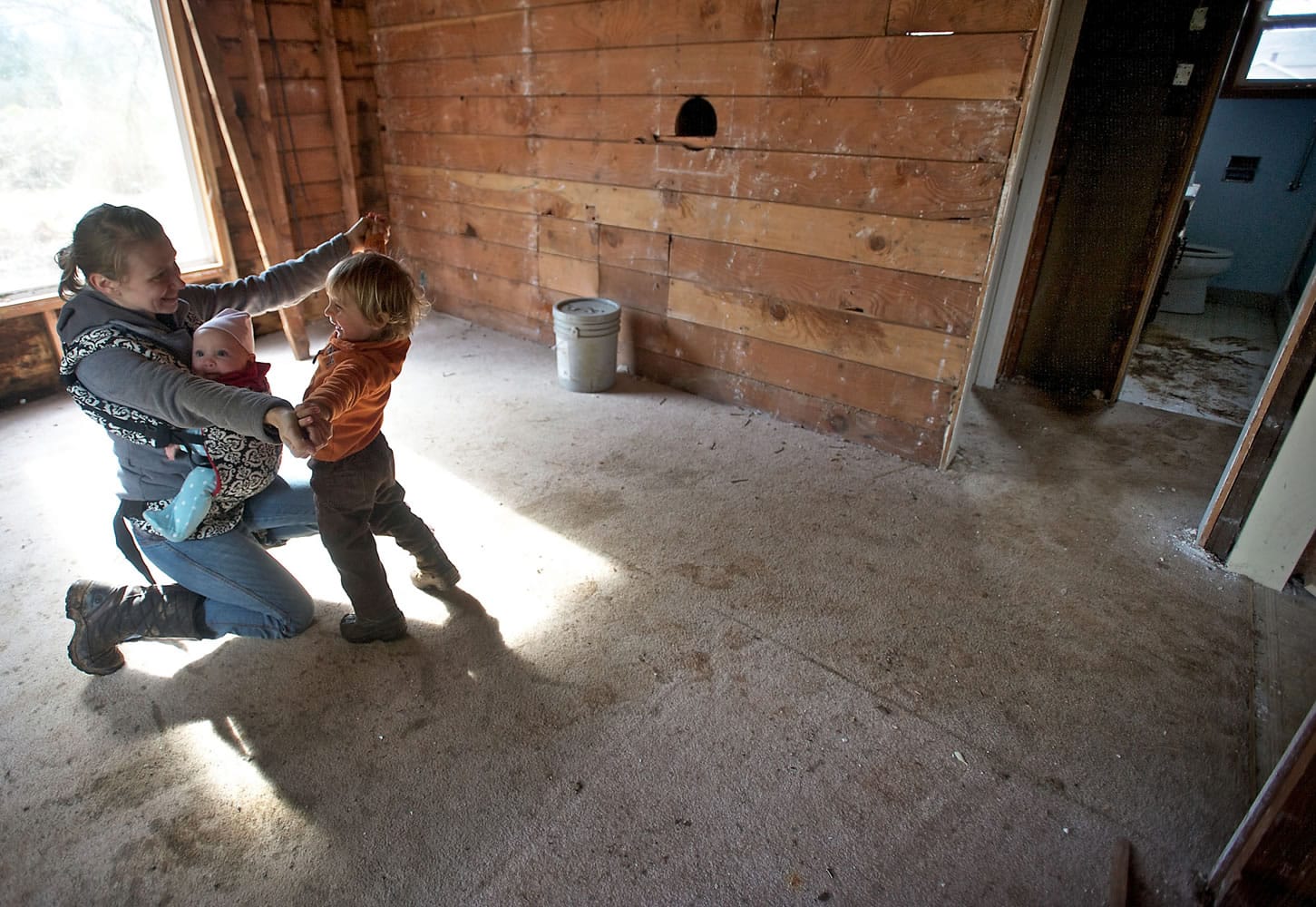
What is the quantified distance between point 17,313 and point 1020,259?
15.0ft

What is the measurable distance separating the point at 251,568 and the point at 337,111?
3.29 meters

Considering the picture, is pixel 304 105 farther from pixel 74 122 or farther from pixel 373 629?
pixel 373 629

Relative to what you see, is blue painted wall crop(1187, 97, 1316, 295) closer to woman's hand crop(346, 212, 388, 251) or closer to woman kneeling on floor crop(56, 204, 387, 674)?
woman's hand crop(346, 212, 388, 251)

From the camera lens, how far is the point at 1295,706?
166 centimetres

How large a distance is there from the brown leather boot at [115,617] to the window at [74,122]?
91.6 inches

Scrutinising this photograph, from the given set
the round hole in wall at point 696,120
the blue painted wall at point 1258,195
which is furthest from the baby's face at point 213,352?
the blue painted wall at point 1258,195

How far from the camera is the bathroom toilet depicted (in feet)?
15.4

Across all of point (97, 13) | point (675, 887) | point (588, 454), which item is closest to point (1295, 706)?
point (675, 887)

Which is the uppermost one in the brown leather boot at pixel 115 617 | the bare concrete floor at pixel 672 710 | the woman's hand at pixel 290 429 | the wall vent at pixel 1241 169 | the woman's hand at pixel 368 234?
the wall vent at pixel 1241 169

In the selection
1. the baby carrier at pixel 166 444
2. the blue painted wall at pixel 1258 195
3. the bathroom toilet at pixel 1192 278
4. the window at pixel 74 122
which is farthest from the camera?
the blue painted wall at pixel 1258 195

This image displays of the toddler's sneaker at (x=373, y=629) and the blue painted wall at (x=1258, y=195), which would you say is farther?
the blue painted wall at (x=1258, y=195)

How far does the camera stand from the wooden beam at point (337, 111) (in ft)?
12.3

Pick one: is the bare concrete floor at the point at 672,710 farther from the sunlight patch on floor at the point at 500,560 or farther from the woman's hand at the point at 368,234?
the woman's hand at the point at 368,234

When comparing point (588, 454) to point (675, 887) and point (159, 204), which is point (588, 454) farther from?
point (159, 204)
